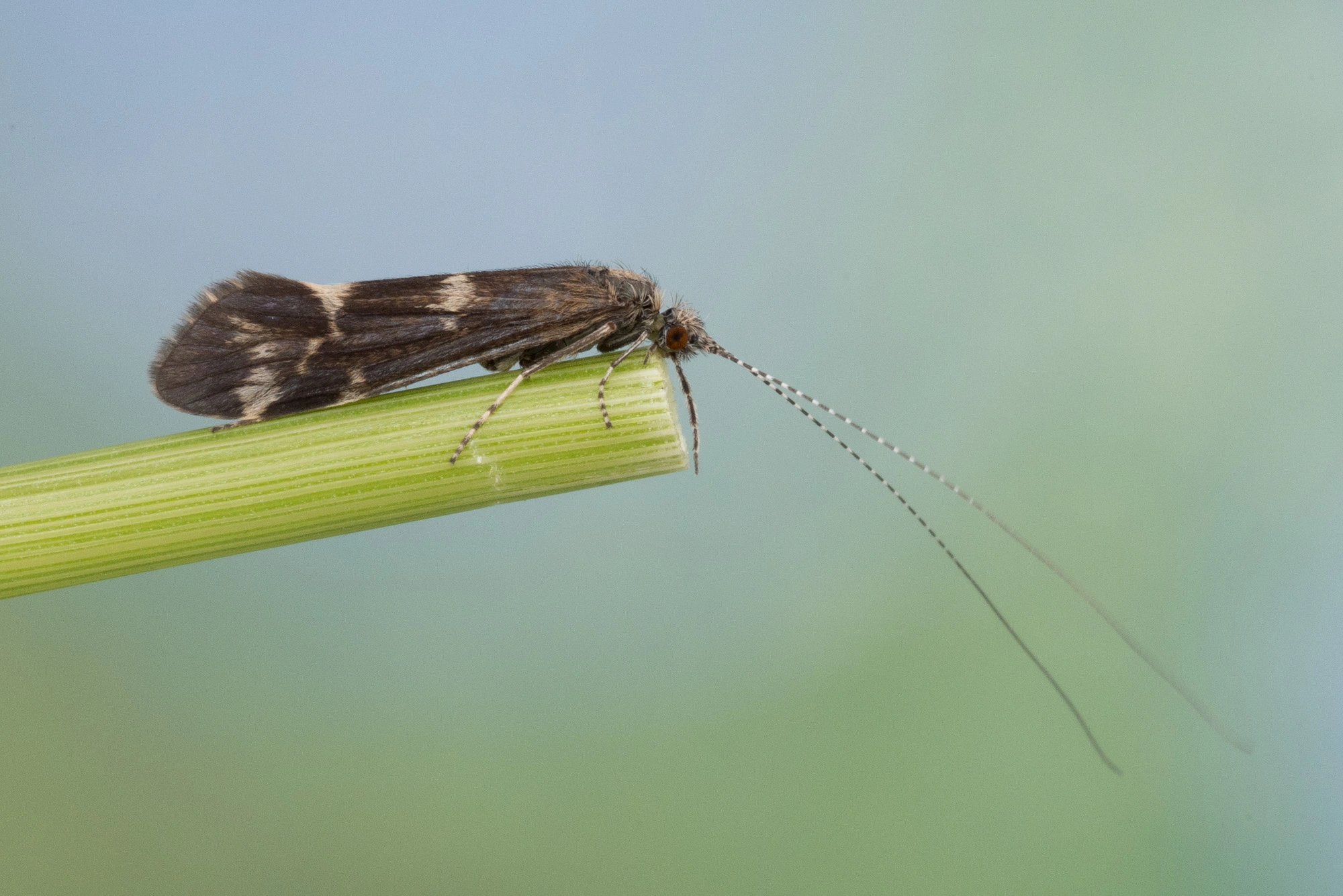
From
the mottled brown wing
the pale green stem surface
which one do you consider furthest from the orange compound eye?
the pale green stem surface

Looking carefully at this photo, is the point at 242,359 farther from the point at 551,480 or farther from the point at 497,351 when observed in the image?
the point at 551,480

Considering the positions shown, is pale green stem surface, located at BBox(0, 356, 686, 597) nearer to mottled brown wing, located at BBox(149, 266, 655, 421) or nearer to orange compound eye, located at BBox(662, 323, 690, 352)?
mottled brown wing, located at BBox(149, 266, 655, 421)

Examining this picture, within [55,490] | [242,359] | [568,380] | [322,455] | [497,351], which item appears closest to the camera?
[55,490]

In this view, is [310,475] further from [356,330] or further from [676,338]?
[676,338]

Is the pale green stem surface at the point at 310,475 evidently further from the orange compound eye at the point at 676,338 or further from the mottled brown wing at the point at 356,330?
the orange compound eye at the point at 676,338

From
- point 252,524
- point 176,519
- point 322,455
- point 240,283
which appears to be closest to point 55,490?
point 176,519

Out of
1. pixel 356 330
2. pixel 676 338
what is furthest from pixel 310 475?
pixel 676 338
